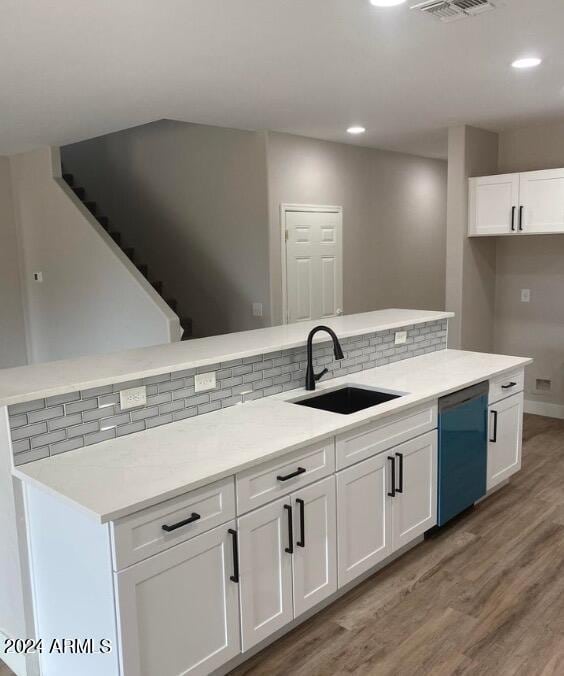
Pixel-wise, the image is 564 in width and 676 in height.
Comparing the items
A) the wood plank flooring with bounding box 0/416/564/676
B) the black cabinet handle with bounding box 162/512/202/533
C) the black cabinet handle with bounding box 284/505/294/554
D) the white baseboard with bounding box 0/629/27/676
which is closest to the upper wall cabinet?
the wood plank flooring with bounding box 0/416/564/676

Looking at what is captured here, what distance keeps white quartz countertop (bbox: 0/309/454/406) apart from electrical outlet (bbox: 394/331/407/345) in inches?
5.3

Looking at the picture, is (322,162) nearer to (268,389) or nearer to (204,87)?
(204,87)

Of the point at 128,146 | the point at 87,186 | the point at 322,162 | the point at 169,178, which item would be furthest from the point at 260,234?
the point at 87,186

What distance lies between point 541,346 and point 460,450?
2.72 metres

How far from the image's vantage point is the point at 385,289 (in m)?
6.80

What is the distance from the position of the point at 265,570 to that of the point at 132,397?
82 cm

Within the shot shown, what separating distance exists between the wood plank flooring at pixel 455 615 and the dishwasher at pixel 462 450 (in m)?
0.18

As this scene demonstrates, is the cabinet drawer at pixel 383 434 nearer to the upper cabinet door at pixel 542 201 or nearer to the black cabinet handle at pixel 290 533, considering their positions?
the black cabinet handle at pixel 290 533

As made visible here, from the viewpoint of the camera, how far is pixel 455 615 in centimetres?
259

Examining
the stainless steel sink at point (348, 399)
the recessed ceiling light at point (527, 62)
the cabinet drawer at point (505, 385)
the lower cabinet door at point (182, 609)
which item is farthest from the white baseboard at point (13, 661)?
the recessed ceiling light at point (527, 62)

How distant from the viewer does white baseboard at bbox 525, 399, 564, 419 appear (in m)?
5.47

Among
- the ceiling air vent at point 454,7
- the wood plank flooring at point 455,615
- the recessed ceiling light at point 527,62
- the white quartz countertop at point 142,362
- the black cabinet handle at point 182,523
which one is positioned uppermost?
the recessed ceiling light at point 527,62

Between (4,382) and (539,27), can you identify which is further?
(539,27)

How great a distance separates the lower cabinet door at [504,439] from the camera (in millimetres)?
3561
